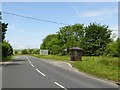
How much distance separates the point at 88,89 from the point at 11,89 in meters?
3.53

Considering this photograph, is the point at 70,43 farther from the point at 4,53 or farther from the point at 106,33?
the point at 4,53

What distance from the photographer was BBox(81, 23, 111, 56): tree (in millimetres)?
108562

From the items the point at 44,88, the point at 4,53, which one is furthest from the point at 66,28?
the point at 44,88

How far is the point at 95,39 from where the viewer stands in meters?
110

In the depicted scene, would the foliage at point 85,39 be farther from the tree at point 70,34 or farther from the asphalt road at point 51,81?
the asphalt road at point 51,81

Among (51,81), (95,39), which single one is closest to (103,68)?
(51,81)

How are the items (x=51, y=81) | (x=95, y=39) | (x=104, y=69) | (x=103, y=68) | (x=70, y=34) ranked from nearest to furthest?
1. (x=51, y=81)
2. (x=104, y=69)
3. (x=103, y=68)
4. (x=95, y=39)
5. (x=70, y=34)

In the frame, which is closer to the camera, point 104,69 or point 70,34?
point 104,69

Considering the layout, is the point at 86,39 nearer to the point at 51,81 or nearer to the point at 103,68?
the point at 103,68

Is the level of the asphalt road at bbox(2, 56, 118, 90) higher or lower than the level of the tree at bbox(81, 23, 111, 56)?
lower

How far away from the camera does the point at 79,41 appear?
114 metres

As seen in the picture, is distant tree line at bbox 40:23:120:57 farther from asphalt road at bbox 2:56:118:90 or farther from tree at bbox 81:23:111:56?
asphalt road at bbox 2:56:118:90

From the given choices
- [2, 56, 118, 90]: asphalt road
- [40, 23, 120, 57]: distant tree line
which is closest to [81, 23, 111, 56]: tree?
[40, 23, 120, 57]: distant tree line

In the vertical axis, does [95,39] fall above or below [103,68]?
above
